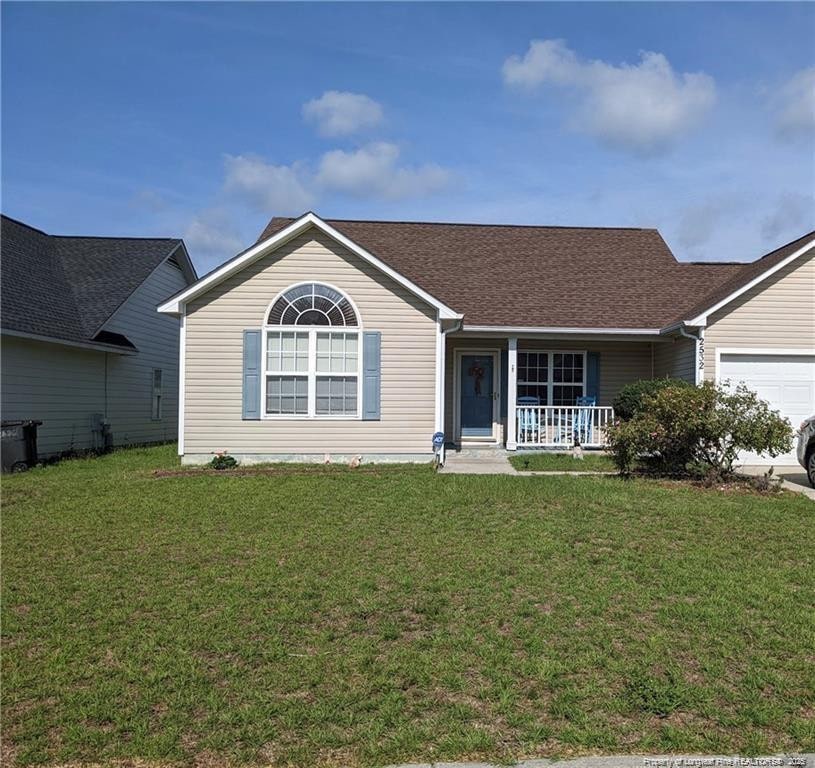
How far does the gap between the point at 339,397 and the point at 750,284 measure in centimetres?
833

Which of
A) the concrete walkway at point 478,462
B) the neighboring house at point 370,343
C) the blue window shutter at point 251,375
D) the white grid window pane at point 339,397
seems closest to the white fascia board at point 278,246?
the neighboring house at point 370,343

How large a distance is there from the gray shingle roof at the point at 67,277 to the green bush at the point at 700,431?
1191 cm

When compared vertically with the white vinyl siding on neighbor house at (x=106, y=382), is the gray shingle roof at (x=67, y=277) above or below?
above

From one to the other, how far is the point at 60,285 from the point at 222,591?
50.4 ft

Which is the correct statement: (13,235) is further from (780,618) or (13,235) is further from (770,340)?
(780,618)

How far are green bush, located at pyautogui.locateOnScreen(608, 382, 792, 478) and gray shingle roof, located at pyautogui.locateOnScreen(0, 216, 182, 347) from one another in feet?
39.1

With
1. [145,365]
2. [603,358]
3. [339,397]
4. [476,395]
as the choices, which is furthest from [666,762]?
[145,365]

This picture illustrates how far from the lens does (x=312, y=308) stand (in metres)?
14.2

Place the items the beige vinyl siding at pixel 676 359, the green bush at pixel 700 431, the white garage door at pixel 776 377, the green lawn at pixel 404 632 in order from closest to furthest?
the green lawn at pixel 404 632, the green bush at pixel 700 431, the white garage door at pixel 776 377, the beige vinyl siding at pixel 676 359

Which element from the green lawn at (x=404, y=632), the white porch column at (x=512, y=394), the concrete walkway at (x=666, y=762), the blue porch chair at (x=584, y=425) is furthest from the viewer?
the blue porch chair at (x=584, y=425)

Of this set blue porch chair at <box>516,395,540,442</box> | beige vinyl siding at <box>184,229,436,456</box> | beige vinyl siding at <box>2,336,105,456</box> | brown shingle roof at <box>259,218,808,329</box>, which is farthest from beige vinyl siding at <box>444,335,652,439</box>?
A: beige vinyl siding at <box>2,336,105,456</box>

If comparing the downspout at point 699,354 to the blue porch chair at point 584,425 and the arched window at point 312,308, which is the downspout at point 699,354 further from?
the arched window at point 312,308

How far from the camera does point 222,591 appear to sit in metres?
6.05

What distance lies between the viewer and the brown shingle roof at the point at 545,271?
54.0ft
